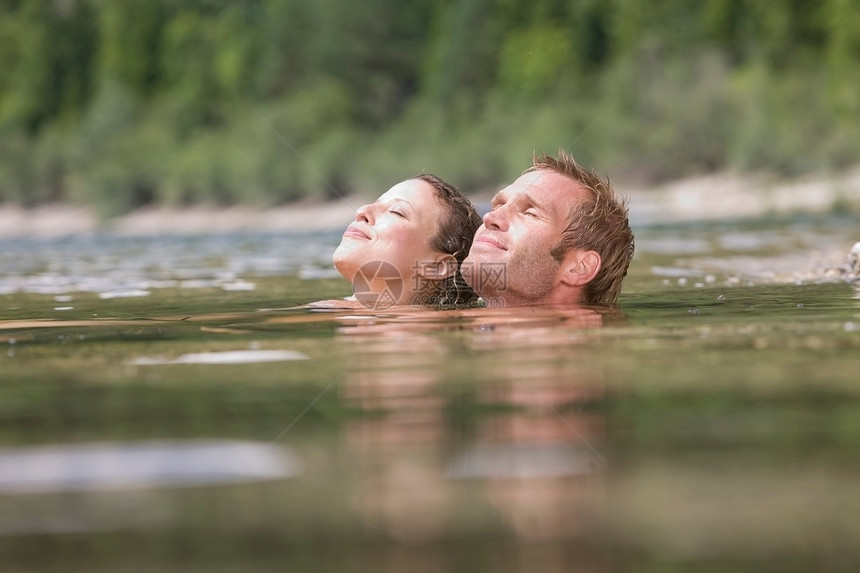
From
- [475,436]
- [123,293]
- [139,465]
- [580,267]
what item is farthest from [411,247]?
[139,465]

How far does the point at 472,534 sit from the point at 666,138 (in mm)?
30320

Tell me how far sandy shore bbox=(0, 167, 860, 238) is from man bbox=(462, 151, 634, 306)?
11.4 m

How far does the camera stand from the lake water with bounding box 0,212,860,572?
1757 mm

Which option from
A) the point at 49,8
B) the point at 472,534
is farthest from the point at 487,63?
the point at 472,534

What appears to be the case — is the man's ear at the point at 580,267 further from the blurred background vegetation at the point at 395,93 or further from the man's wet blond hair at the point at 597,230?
the blurred background vegetation at the point at 395,93

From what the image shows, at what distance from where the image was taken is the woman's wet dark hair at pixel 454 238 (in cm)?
563

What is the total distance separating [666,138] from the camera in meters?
31.3

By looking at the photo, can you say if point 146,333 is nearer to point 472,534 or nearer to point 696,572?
point 472,534

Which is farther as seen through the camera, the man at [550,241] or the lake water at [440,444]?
the man at [550,241]

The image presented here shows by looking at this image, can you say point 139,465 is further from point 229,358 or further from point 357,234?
point 357,234

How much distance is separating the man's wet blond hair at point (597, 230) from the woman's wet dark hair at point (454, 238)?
350mm

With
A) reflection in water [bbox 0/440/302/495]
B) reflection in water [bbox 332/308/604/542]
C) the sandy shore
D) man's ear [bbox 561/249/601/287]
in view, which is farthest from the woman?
the sandy shore

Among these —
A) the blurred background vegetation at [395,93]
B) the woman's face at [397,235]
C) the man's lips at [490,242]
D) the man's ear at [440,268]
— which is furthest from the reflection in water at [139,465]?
the blurred background vegetation at [395,93]

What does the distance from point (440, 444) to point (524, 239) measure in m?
3.00
